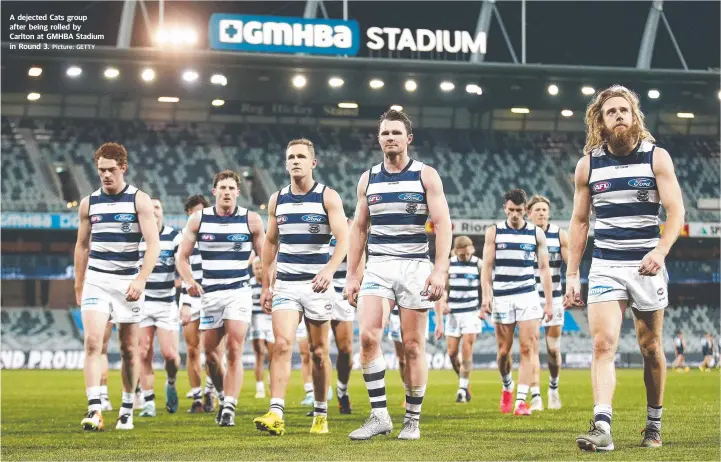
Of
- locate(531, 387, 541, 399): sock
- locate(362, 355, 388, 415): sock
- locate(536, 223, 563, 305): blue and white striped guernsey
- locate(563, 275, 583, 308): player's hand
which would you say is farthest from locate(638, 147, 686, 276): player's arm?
locate(536, 223, 563, 305): blue and white striped guernsey

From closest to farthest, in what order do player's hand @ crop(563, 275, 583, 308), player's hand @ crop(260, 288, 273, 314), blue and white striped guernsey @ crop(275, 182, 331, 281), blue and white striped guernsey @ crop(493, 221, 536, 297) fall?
1. player's hand @ crop(563, 275, 583, 308)
2. blue and white striped guernsey @ crop(275, 182, 331, 281)
3. player's hand @ crop(260, 288, 273, 314)
4. blue and white striped guernsey @ crop(493, 221, 536, 297)

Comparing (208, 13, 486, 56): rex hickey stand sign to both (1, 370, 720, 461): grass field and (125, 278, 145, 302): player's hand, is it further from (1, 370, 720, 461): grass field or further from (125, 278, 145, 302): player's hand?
(125, 278, 145, 302): player's hand

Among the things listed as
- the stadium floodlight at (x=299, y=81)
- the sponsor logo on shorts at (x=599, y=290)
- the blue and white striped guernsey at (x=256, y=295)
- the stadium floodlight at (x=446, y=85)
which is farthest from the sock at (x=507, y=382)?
the stadium floodlight at (x=446, y=85)

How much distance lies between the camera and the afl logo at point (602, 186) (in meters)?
7.32

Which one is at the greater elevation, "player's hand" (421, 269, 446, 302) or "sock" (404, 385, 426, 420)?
"player's hand" (421, 269, 446, 302)

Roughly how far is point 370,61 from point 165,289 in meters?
23.9

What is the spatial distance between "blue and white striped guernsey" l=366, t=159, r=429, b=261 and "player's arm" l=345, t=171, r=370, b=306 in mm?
163

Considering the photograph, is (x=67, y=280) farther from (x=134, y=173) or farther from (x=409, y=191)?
(x=409, y=191)

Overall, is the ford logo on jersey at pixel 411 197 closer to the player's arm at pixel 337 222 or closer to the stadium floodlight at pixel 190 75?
the player's arm at pixel 337 222

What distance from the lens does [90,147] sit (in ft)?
135

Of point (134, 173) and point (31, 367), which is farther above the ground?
point (134, 173)

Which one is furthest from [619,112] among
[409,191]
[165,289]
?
[165,289]

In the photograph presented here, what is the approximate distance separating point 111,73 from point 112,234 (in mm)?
28625

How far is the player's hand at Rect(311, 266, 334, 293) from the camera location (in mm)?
8719
